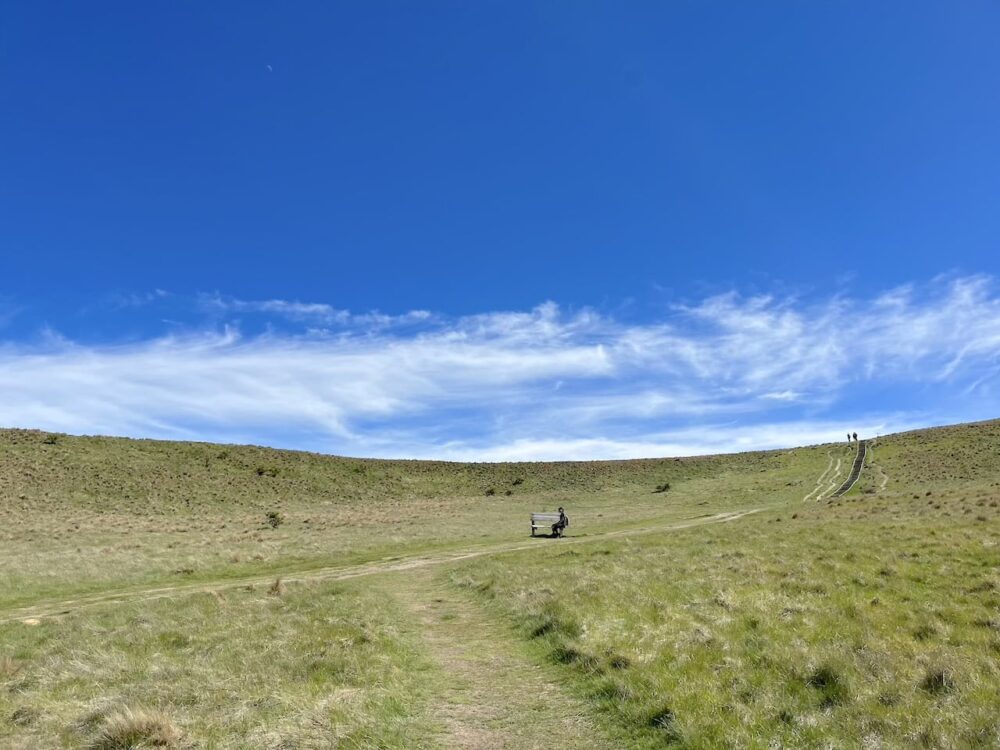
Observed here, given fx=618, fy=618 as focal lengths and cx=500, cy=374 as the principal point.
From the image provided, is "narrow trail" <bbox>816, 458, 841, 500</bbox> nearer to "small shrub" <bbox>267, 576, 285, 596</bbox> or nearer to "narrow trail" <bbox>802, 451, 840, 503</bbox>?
"narrow trail" <bbox>802, 451, 840, 503</bbox>

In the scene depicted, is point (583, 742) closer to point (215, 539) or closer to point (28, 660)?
point (28, 660)

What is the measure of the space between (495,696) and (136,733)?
4.64m

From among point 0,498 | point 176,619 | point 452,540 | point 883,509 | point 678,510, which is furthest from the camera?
point 0,498

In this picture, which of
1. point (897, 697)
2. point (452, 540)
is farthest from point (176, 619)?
point (452, 540)

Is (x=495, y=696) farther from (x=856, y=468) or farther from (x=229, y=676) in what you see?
(x=856, y=468)

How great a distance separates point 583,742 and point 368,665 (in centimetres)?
467

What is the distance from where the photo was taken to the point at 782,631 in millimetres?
11164

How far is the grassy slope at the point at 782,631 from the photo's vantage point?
23.6 ft

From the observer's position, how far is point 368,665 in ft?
34.6

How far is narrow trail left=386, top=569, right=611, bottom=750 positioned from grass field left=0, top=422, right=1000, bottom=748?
52 mm

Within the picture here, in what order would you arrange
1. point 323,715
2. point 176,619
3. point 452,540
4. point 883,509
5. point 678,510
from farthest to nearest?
point 678,510
point 452,540
point 883,509
point 176,619
point 323,715

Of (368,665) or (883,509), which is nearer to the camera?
(368,665)

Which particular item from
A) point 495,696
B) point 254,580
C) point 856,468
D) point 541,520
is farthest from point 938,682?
point 856,468

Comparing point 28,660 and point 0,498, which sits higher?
point 0,498
